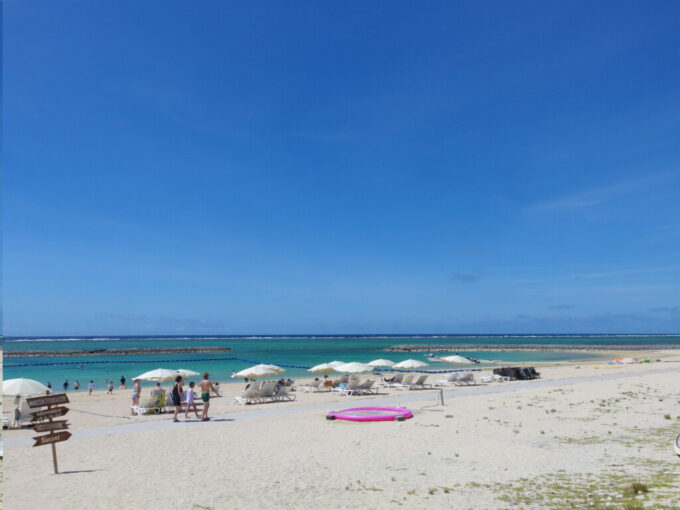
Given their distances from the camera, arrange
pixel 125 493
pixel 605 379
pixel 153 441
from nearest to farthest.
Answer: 1. pixel 125 493
2. pixel 153 441
3. pixel 605 379

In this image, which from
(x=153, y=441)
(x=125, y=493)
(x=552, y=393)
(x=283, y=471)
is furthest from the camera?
(x=552, y=393)

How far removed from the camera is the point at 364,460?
1069cm

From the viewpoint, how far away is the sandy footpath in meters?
8.07

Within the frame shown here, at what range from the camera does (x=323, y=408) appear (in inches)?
749

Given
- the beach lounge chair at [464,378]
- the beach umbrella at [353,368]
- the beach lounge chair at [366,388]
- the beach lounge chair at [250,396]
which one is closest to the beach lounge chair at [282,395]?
the beach lounge chair at [250,396]

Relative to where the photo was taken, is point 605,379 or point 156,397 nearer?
point 156,397

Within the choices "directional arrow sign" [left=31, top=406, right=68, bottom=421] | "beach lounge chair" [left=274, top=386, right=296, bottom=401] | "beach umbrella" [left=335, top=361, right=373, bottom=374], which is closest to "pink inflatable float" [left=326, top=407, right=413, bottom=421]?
"beach lounge chair" [left=274, top=386, right=296, bottom=401]

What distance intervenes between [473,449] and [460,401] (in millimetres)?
8697

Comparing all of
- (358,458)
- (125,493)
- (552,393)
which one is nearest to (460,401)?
(552,393)

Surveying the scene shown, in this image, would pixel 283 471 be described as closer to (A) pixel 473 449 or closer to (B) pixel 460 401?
(A) pixel 473 449

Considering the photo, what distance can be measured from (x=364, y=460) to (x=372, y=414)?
613 cm

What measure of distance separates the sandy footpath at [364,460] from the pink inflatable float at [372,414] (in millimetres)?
579

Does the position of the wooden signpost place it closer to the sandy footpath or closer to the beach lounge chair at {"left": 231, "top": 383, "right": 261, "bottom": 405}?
the sandy footpath

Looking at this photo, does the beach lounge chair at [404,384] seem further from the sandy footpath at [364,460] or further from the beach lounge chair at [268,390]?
the sandy footpath at [364,460]
